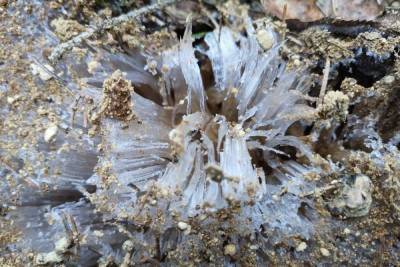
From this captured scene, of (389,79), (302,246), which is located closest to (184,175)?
(302,246)

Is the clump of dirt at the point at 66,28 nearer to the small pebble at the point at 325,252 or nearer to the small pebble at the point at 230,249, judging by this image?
the small pebble at the point at 230,249

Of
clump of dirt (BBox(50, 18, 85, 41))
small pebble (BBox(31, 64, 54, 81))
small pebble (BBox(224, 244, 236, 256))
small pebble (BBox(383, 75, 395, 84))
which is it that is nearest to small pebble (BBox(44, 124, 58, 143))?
small pebble (BBox(31, 64, 54, 81))

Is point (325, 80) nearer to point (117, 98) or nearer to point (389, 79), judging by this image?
point (389, 79)

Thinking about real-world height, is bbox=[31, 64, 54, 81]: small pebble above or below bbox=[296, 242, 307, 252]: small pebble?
above

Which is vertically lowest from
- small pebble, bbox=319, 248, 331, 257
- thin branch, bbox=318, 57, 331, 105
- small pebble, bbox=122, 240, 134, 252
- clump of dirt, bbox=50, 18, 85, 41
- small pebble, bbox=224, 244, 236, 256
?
small pebble, bbox=122, 240, 134, 252

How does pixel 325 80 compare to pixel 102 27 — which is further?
pixel 102 27

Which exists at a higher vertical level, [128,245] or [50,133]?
[50,133]

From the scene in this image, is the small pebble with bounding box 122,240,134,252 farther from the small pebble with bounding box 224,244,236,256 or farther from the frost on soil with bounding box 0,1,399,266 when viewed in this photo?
the small pebble with bounding box 224,244,236,256
